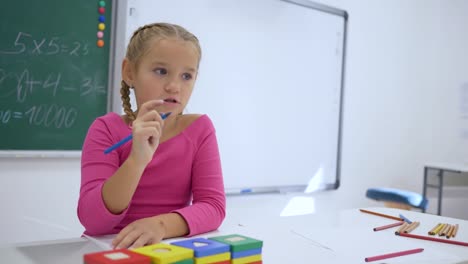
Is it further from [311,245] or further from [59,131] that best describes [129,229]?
[59,131]

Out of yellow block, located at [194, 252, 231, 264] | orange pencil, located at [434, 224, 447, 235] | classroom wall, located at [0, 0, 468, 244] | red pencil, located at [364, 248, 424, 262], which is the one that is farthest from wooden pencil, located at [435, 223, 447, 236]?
classroom wall, located at [0, 0, 468, 244]

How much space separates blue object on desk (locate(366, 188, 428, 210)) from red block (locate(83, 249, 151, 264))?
2.49 metres

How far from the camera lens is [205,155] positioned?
3.62ft

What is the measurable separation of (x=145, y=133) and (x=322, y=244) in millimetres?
419

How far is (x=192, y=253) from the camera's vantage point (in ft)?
1.93

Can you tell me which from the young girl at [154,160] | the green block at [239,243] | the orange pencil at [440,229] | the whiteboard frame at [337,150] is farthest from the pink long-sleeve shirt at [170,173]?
the whiteboard frame at [337,150]

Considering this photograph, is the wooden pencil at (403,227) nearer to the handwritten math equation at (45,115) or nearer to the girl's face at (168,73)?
the girl's face at (168,73)

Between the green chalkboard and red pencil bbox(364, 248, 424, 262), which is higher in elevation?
the green chalkboard

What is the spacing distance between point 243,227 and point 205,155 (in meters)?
0.21

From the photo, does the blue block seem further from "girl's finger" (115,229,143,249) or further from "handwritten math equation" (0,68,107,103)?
"handwritten math equation" (0,68,107,103)

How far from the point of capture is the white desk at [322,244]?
2.43 ft

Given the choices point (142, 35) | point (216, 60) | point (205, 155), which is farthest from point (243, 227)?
point (216, 60)

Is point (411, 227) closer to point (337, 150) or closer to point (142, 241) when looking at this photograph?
point (142, 241)

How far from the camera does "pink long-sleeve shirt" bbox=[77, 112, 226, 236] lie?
0.96 m
